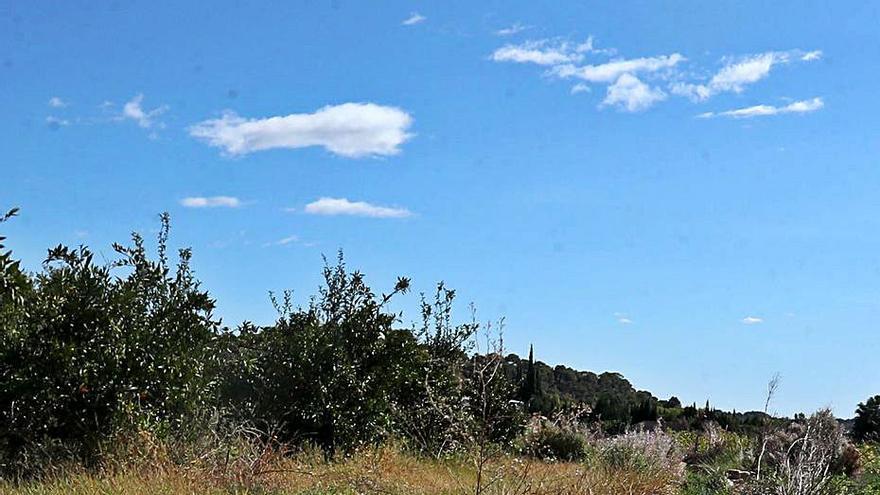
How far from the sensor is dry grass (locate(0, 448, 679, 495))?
983cm

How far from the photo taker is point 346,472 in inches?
476

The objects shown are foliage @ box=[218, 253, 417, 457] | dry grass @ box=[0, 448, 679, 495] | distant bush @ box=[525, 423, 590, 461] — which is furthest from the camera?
distant bush @ box=[525, 423, 590, 461]

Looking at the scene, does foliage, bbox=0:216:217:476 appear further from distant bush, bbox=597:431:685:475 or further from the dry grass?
distant bush, bbox=597:431:685:475

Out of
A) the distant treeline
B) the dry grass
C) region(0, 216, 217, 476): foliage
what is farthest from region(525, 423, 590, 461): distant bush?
region(0, 216, 217, 476): foliage

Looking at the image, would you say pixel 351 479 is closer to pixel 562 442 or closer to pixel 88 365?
pixel 88 365

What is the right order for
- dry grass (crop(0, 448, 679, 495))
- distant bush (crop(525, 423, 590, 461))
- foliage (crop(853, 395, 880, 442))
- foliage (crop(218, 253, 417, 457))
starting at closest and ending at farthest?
dry grass (crop(0, 448, 679, 495)) → foliage (crop(218, 253, 417, 457)) → distant bush (crop(525, 423, 590, 461)) → foliage (crop(853, 395, 880, 442))

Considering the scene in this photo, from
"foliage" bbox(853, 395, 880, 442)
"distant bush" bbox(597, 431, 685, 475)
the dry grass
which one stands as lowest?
the dry grass

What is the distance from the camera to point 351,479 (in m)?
11.3

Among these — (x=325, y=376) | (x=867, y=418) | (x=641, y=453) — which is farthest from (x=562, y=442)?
(x=867, y=418)

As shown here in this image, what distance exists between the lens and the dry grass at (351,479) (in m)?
9.83

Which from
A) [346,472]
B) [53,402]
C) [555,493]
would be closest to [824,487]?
[555,493]

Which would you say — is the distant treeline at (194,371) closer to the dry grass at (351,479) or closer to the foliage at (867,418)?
the dry grass at (351,479)

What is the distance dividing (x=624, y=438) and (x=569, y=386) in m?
16.5

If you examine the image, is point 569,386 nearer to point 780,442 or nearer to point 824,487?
point 780,442
